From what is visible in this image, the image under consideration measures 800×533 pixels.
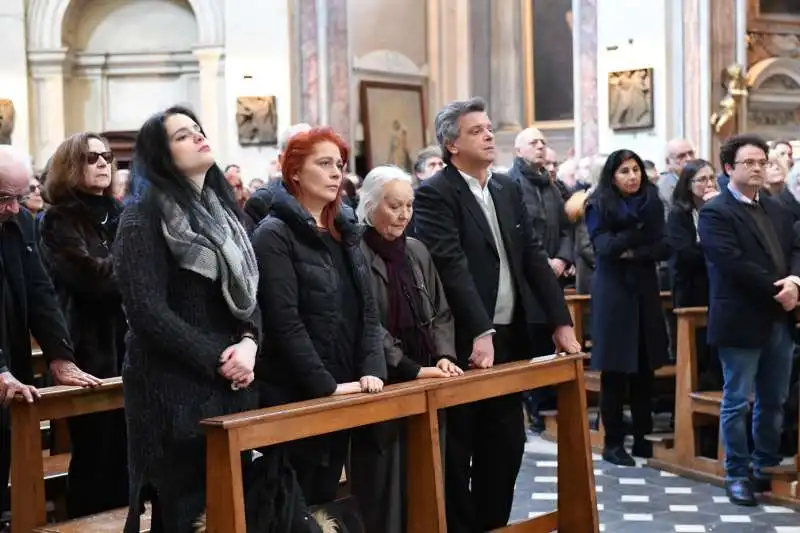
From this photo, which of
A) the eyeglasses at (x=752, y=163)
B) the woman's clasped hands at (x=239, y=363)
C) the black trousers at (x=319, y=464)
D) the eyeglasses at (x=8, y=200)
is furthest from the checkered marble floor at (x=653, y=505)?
the eyeglasses at (x=8, y=200)

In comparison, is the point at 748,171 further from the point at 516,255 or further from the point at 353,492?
the point at 353,492

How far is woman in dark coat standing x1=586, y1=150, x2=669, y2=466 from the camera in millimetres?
6738

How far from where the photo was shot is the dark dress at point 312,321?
12.7ft

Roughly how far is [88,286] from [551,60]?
12295 millimetres

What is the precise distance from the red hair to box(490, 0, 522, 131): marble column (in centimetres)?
1265

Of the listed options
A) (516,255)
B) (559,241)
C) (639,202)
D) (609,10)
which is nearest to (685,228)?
(639,202)

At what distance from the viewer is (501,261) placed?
4867 mm

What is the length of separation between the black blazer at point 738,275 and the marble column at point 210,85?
9768 mm

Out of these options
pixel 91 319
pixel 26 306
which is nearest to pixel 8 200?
pixel 26 306

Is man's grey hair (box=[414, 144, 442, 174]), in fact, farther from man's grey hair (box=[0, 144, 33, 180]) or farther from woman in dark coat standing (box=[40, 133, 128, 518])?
man's grey hair (box=[0, 144, 33, 180])

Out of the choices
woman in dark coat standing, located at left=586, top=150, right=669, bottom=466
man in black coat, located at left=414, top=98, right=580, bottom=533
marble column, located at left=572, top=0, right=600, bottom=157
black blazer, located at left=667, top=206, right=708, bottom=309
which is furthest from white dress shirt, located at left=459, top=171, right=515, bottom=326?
marble column, located at left=572, top=0, right=600, bottom=157

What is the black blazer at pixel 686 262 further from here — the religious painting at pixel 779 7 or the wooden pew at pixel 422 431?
the religious painting at pixel 779 7

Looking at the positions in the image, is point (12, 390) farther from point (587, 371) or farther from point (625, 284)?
point (587, 371)

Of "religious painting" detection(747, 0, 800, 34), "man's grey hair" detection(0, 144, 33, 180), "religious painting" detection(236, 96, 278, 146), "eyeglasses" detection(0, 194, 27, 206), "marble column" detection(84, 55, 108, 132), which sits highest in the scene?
"religious painting" detection(747, 0, 800, 34)
